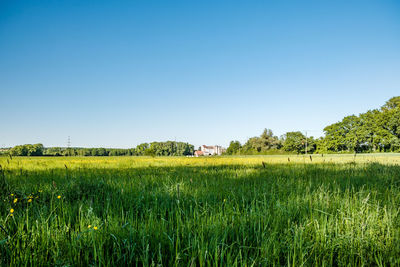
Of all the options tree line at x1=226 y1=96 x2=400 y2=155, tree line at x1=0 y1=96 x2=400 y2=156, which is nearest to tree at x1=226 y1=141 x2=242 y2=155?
tree line at x1=0 y1=96 x2=400 y2=156

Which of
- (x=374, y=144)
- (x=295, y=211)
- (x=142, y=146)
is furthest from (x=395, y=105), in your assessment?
(x=142, y=146)

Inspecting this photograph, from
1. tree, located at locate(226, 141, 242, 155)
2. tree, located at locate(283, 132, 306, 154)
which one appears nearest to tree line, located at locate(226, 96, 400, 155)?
tree, located at locate(283, 132, 306, 154)

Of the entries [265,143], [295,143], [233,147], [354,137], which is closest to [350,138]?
[354,137]

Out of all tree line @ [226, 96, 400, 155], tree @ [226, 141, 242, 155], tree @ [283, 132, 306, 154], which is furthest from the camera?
tree @ [226, 141, 242, 155]

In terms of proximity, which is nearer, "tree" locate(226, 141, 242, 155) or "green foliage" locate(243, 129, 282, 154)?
"green foliage" locate(243, 129, 282, 154)

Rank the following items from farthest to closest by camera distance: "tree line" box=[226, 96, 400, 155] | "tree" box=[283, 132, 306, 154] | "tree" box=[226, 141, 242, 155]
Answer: "tree" box=[226, 141, 242, 155], "tree" box=[283, 132, 306, 154], "tree line" box=[226, 96, 400, 155]

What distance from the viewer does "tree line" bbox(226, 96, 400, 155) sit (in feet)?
199

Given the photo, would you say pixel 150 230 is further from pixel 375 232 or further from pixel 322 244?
pixel 375 232

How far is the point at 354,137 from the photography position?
6881 cm

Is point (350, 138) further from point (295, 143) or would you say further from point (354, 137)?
point (295, 143)

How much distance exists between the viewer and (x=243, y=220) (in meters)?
1.52

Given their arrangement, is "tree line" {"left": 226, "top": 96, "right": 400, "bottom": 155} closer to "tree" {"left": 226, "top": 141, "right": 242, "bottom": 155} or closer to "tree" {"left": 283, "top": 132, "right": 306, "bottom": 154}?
"tree" {"left": 283, "top": 132, "right": 306, "bottom": 154}

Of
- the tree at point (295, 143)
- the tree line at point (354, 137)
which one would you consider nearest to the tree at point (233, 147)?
Result: the tree line at point (354, 137)

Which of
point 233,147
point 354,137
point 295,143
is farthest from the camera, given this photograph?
point 233,147
